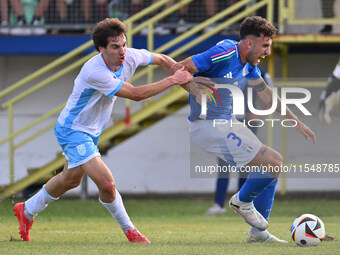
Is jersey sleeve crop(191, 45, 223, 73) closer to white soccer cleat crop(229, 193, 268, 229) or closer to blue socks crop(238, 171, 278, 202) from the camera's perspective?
blue socks crop(238, 171, 278, 202)

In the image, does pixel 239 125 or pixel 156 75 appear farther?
pixel 156 75

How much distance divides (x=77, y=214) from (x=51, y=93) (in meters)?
4.44

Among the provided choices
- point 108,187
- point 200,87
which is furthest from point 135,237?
point 200,87

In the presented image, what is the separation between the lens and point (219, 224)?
1046 cm

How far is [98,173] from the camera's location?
7480 mm

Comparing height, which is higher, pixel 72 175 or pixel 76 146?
pixel 76 146

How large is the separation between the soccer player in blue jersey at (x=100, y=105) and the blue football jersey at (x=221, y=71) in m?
0.29

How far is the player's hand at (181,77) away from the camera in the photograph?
7.32m

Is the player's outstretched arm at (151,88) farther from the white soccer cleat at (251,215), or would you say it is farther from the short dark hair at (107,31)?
the white soccer cleat at (251,215)

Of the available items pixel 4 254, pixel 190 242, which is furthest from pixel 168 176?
pixel 4 254

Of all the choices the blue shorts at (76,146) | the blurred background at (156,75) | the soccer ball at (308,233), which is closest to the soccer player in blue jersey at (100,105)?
the blue shorts at (76,146)

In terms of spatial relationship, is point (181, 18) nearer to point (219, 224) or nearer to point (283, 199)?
point (283, 199)

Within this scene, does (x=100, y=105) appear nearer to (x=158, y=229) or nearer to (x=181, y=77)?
(x=181, y=77)

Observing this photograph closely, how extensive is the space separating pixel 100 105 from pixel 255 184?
1586 mm
